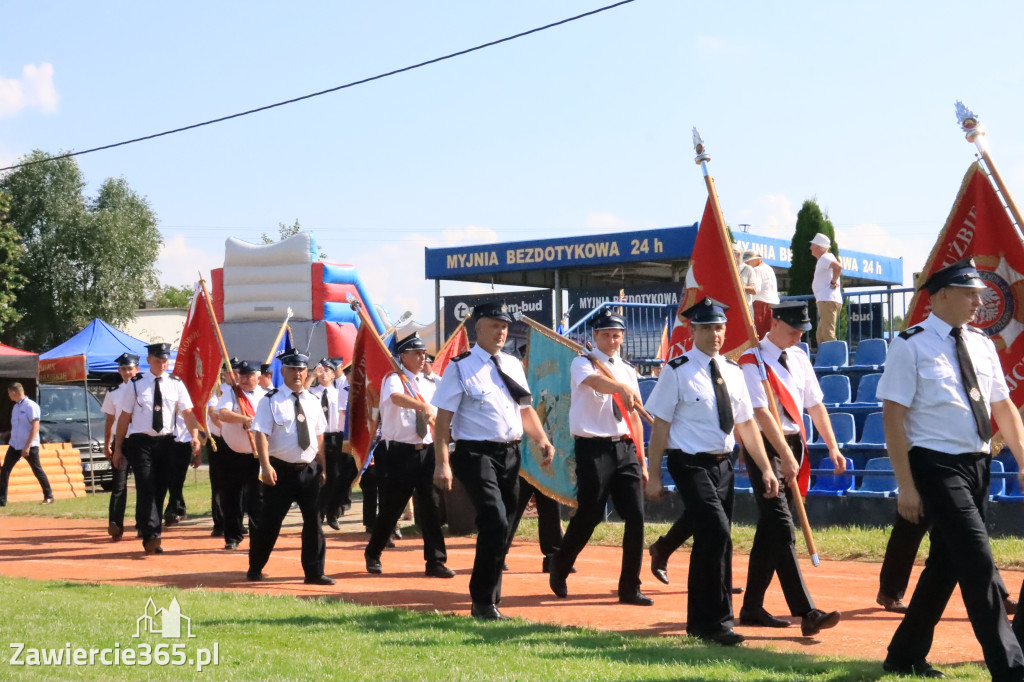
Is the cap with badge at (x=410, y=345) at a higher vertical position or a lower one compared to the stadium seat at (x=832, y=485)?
higher

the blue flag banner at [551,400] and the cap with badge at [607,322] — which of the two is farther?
the blue flag banner at [551,400]

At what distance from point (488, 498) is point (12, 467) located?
57.8 ft

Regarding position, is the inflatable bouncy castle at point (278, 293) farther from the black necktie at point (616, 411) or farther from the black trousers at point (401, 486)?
the black necktie at point (616, 411)

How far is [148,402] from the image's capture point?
1373 centimetres

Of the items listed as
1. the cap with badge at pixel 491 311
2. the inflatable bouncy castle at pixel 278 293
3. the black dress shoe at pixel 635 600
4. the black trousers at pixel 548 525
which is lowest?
the black dress shoe at pixel 635 600

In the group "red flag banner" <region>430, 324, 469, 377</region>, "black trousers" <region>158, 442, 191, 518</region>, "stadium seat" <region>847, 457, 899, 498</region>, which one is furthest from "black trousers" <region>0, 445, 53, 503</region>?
"stadium seat" <region>847, 457, 899, 498</region>

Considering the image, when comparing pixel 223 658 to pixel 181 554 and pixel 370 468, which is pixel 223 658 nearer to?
pixel 181 554

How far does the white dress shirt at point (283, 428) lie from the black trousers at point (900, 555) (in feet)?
16.2

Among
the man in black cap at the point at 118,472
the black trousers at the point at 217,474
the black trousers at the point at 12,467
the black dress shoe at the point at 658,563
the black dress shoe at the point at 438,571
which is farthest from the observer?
the black trousers at the point at 12,467

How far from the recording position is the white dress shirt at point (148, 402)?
1368 centimetres

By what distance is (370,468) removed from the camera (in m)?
14.9

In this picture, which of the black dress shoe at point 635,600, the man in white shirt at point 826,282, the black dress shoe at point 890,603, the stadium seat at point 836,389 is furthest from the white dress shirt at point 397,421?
the man in white shirt at point 826,282

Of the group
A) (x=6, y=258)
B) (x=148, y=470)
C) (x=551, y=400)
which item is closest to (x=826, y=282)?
(x=551, y=400)

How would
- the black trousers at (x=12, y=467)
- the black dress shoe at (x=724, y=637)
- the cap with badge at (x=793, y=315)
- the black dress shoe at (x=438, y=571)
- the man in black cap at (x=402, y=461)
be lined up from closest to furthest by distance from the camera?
the black dress shoe at (x=724, y=637) < the cap with badge at (x=793, y=315) < the black dress shoe at (x=438, y=571) < the man in black cap at (x=402, y=461) < the black trousers at (x=12, y=467)
